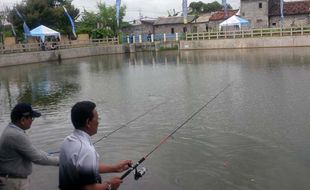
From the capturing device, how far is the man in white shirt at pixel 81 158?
3.22 metres

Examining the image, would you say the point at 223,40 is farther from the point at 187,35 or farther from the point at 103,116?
the point at 103,116

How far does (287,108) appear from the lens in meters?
12.0

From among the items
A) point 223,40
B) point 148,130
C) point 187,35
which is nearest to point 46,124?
point 148,130

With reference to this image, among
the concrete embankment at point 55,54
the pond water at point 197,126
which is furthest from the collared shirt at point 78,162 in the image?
the concrete embankment at point 55,54

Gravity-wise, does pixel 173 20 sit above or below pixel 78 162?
above

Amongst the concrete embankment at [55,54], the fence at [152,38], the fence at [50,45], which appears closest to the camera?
the concrete embankment at [55,54]

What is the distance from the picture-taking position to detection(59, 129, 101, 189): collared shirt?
3211 millimetres

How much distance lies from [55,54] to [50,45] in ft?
5.66

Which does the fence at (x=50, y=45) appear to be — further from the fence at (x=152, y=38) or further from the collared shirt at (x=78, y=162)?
the collared shirt at (x=78, y=162)

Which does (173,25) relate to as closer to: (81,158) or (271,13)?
(271,13)

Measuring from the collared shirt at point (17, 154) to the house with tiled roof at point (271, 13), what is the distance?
55.2m

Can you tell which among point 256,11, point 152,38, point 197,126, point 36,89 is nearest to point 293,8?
point 256,11

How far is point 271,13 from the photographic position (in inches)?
2259

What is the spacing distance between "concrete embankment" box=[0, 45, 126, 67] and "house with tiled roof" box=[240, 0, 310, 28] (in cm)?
1846
